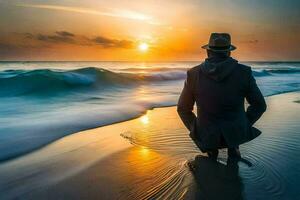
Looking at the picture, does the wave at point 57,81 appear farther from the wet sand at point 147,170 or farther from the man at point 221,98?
the man at point 221,98

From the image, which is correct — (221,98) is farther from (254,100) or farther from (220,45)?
(220,45)

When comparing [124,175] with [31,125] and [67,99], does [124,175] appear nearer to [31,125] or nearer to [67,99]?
[31,125]

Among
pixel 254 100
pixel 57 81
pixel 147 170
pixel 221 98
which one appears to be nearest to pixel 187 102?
pixel 221 98

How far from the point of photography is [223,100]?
12.8ft

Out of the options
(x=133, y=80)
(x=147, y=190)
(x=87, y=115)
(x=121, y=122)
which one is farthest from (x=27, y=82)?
(x=147, y=190)

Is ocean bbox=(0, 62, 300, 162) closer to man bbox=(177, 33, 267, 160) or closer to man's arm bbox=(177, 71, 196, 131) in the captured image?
man's arm bbox=(177, 71, 196, 131)

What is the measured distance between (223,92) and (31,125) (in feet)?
18.3

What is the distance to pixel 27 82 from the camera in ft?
62.1

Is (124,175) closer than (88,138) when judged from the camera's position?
Yes

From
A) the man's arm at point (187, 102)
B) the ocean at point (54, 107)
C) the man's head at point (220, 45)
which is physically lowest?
the ocean at point (54, 107)

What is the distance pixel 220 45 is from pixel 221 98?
24.6 inches

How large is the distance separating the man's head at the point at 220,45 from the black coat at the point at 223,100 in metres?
0.07

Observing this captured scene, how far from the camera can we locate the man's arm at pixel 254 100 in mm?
3791

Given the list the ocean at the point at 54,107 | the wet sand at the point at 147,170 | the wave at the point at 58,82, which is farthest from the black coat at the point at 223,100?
the wave at the point at 58,82
